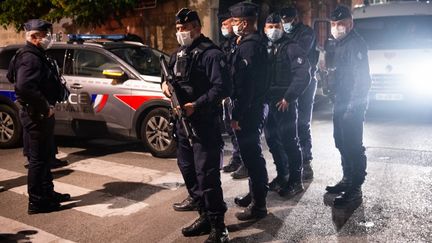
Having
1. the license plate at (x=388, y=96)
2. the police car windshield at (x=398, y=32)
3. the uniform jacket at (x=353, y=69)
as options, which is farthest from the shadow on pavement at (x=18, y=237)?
the police car windshield at (x=398, y=32)

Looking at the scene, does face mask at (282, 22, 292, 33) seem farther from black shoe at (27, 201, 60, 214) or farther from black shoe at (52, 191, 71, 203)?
black shoe at (27, 201, 60, 214)

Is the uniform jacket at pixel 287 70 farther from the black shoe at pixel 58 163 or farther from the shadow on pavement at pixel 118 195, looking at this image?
the black shoe at pixel 58 163

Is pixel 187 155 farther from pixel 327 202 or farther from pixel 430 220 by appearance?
pixel 430 220

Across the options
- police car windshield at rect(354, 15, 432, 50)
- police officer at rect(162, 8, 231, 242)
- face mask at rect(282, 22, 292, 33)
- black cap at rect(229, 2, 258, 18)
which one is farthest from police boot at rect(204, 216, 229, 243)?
police car windshield at rect(354, 15, 432, 50)

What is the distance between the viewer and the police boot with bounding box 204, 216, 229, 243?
11.5 feet

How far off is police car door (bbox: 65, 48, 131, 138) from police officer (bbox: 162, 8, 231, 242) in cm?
307

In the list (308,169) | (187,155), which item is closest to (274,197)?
(308,169)

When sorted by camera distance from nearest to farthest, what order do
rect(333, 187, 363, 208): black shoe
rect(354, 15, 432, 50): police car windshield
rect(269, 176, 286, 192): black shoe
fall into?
rect(333, 187, 363, 208): black shoe → rect(269, 176, 286, 192): black shoe → rect(354, 15, 432, 50): police car windshield

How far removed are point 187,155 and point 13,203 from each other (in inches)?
87.1

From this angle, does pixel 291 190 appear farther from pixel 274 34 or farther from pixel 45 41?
pixel 45 41

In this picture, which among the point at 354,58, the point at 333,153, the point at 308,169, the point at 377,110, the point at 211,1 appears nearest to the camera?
the point at 354,58

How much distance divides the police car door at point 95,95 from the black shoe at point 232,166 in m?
1.79

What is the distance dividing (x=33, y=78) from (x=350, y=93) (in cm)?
313

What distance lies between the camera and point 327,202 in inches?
174
